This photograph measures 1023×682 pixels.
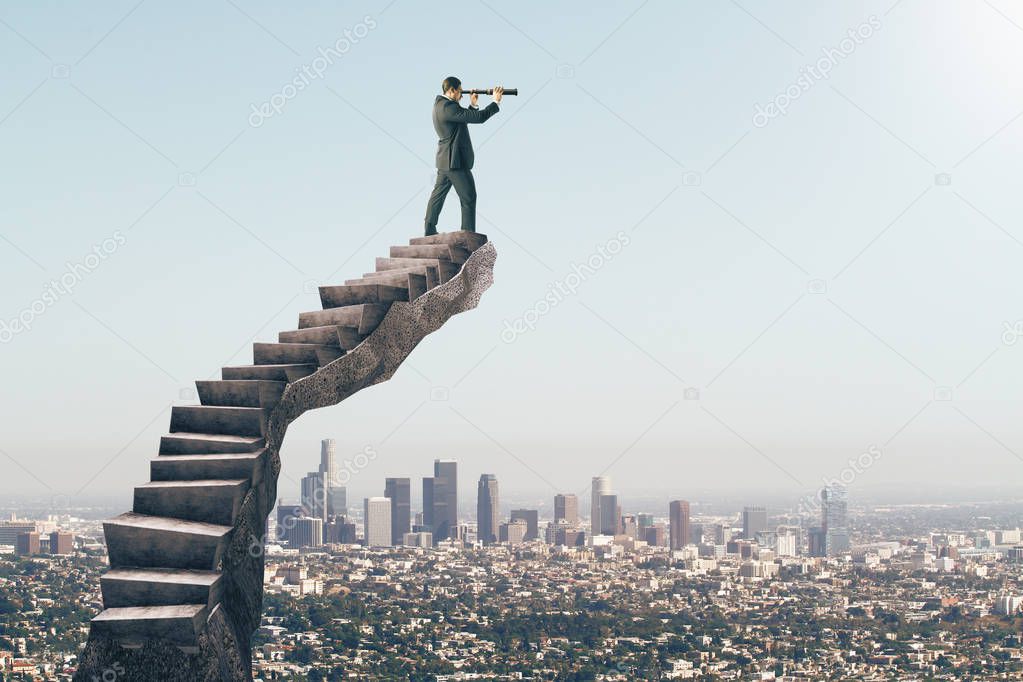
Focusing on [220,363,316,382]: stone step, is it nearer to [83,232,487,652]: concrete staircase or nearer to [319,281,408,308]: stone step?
[83,232,487,652]: concrete staircase

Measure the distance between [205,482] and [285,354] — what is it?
1722 millimetres

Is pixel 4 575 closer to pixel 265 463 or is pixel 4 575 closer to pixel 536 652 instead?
pixel 536 652

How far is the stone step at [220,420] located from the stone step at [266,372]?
48 cm

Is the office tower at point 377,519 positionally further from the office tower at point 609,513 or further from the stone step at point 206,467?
the stone step at point 206,467

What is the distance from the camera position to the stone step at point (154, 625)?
891 cm

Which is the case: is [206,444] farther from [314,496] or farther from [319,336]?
[314,496]

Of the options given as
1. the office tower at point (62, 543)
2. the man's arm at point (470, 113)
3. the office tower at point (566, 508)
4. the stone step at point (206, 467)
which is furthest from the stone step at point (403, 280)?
the office tower at point (566, 508)

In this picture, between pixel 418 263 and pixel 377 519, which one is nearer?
pixel 418 263

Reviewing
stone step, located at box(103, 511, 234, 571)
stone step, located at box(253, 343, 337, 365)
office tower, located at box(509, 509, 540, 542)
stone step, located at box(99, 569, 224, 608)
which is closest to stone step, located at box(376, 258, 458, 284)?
stone step, located at box(253, 343, 337, 365)

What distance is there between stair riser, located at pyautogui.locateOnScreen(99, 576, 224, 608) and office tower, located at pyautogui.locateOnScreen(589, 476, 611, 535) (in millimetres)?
51663

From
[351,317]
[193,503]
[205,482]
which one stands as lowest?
[193,503]

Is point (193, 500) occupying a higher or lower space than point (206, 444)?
lower

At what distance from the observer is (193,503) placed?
966 cm

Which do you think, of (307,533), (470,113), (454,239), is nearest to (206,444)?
(454,239)
